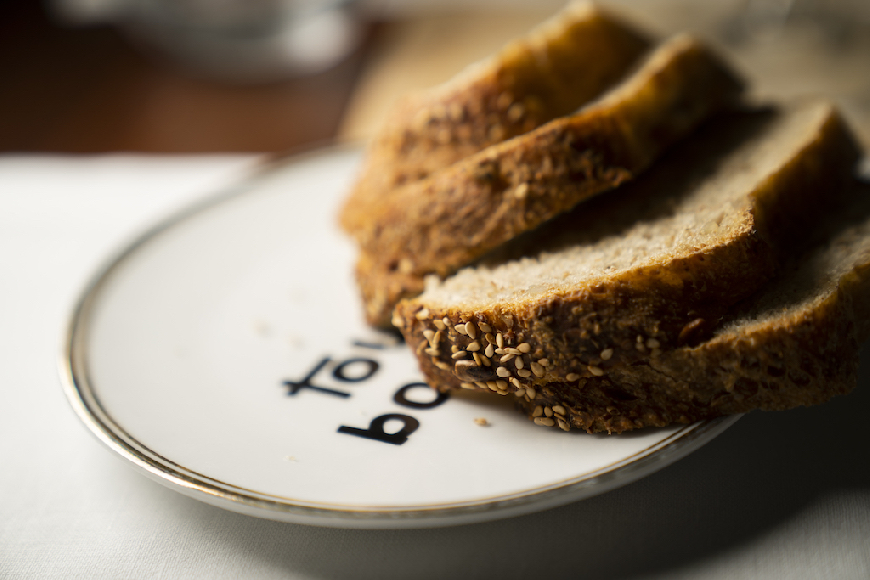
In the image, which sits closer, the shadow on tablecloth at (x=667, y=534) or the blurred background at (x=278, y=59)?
the shadow on tablecloth at (x=667, y=534)

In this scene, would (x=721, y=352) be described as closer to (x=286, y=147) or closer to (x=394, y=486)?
(x=394, y=486)

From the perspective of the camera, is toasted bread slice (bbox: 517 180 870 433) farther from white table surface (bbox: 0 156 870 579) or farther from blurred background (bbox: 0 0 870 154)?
blurred background (bbox: 0 0 870 154)

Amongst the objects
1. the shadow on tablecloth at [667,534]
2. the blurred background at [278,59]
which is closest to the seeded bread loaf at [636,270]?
the shadow on tablecloth at [667,534]

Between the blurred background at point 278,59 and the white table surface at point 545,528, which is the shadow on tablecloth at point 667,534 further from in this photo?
the blurred background at point 278,59

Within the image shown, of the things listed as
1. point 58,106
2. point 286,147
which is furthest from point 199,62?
point 286,147

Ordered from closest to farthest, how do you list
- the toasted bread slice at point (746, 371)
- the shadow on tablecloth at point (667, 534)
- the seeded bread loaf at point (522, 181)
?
the shadow on tablecloth at point (667, 534) → the toasted bread slice at point (746, 371) → the seeded bread loaf at point (522, 181)

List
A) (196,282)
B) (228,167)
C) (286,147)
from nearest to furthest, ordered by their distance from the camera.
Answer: (196,282)
(228,167)
(286,147)
